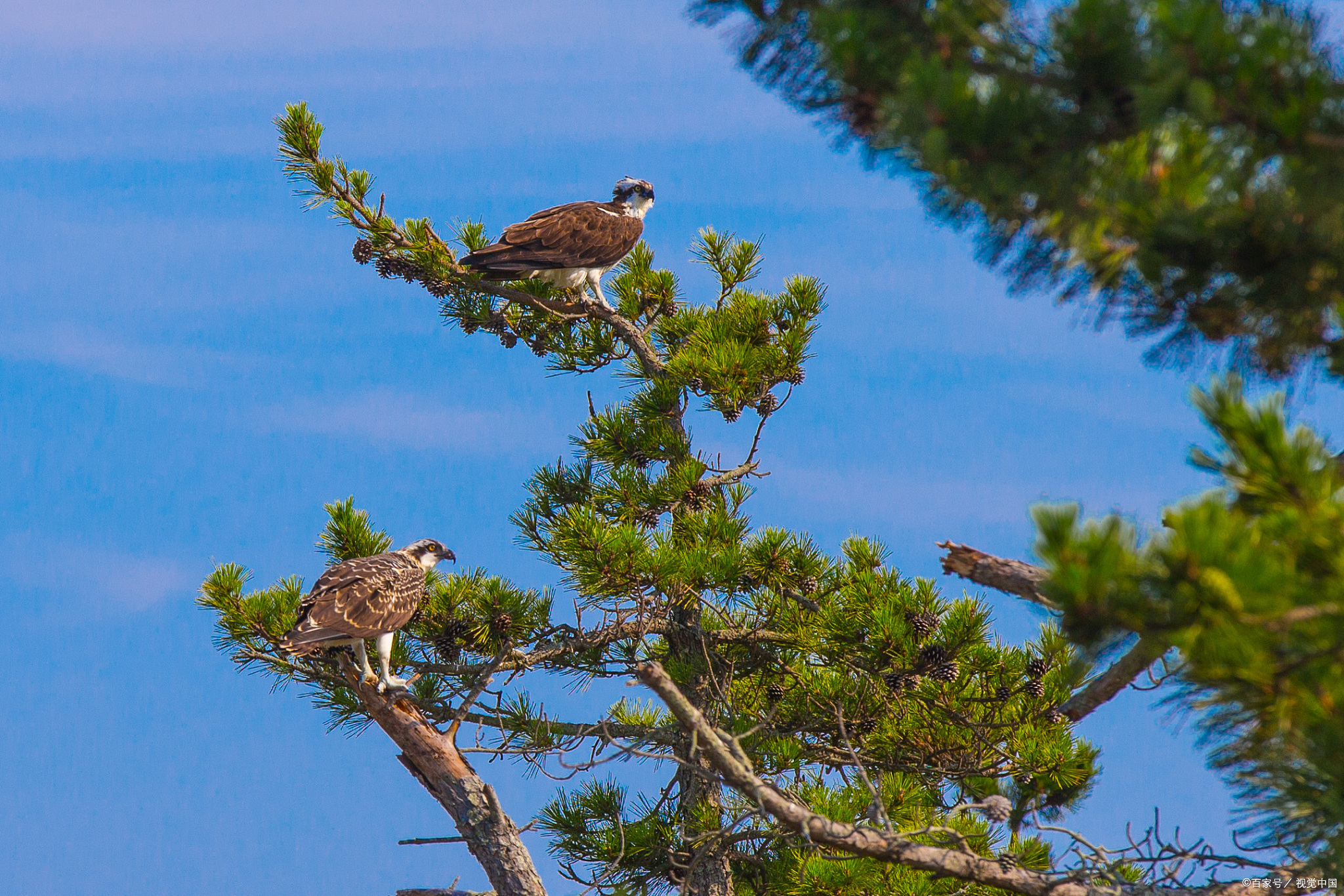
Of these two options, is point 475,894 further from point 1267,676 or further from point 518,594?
point 1267,676

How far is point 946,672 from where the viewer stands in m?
6.09

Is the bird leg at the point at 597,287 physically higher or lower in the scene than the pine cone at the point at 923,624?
higher

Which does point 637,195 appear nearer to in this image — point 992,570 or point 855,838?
point 992,570

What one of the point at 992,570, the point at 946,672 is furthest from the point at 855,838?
the point at 946,672

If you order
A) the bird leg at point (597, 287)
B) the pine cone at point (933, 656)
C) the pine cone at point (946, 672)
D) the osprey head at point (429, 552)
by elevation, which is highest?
the bird leg at point (597, 287)

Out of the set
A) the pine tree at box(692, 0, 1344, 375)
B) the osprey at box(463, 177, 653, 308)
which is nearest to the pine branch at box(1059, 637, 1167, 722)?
the pine tree at box(692, 0, 1344, 375)

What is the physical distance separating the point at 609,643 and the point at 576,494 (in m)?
1.02

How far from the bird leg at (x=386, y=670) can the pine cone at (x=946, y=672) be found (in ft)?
9.87

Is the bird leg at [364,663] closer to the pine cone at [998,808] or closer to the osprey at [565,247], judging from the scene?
the osprey at [565,247]

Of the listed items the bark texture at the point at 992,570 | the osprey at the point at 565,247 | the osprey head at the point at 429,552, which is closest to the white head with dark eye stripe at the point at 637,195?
the osprey at the point at 565,247

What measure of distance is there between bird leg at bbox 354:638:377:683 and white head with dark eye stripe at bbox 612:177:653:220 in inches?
162

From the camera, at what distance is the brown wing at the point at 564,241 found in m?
7.04

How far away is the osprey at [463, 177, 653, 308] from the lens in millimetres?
7051

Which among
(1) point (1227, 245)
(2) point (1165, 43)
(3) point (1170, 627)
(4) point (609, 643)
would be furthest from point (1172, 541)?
(4) point (609, 643)
